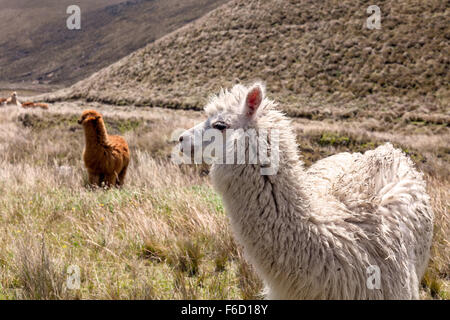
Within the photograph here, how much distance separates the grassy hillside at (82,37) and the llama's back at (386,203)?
119760 mm

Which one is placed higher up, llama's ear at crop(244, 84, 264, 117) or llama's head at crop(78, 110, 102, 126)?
llama's ear at crop(244, 84, 264, 117)

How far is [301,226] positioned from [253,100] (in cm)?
88

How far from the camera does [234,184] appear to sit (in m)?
2.29

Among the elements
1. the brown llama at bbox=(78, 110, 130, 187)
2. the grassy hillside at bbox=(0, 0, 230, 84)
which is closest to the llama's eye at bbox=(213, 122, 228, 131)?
the brown llama at bbox=(78, 110, 130, 187)

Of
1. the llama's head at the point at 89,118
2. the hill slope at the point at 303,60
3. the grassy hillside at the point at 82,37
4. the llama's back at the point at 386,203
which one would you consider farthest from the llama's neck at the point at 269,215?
the grassy hillside at the point at 82,37

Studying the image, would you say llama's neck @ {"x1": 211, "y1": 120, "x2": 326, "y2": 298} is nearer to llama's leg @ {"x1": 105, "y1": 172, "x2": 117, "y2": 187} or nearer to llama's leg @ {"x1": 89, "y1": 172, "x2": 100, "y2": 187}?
llama's leg @ {"x1": 105, "y1": 172, "x2": 117, "y2": 187}

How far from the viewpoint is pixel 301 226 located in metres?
2.25

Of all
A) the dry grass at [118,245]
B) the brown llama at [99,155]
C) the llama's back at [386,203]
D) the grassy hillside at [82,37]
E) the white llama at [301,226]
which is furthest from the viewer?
the grassy hillside at [82,37]

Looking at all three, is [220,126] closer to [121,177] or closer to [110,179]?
[110,179]

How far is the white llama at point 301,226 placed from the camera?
2225 millimetres

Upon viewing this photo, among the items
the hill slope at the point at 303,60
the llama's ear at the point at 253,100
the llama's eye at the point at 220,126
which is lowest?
the llama's eye at the point at 220,126

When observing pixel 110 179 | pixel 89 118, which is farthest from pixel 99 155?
pixel 89 118

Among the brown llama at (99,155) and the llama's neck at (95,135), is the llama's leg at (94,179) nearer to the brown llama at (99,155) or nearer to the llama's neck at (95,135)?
the brown llama at (99,155)

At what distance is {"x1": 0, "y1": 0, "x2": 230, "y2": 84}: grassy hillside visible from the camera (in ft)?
397
